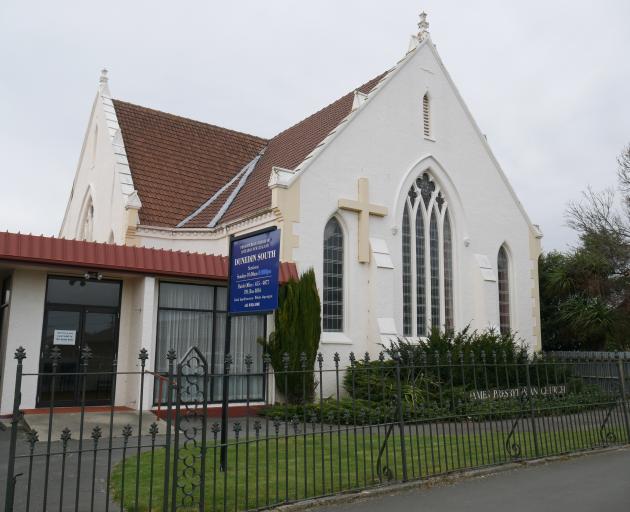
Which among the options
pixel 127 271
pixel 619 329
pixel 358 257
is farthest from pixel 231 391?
pixel 619 329

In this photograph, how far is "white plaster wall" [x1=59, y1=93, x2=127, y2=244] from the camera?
65.2ft

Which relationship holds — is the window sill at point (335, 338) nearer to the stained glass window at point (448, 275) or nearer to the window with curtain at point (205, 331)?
the window with curtain at point (205, 331)

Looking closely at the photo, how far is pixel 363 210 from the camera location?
1781cm

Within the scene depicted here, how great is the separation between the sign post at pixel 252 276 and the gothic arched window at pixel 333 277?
363 inches

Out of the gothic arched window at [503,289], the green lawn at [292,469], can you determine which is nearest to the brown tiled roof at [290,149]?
the gothic arched window at [503,289]

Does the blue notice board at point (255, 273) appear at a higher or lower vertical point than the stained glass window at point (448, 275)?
lower

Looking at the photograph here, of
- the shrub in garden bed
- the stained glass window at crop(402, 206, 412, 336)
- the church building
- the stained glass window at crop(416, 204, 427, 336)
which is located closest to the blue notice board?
the shrub in garden bed

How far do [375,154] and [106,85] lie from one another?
11.3 metres

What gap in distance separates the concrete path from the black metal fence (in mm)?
370

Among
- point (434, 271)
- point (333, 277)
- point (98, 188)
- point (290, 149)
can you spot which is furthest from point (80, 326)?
point (434, 271)

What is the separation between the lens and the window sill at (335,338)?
1652 centimetres

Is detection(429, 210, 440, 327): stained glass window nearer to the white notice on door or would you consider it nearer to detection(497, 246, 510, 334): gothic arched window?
detection(497, 246, 510, 334): gothic arched window

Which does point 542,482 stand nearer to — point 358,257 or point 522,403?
point 522,403

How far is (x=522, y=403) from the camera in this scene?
957 cm
